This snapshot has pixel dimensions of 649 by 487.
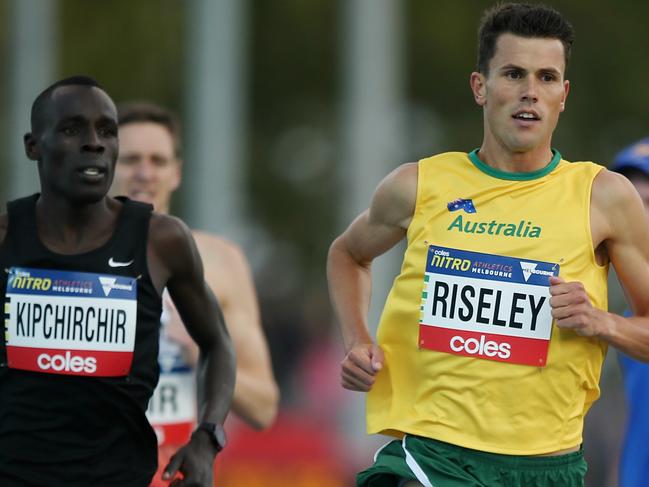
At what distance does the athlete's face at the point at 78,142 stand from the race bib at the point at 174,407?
64.6 inches

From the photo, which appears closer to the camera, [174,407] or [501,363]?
[501,363]

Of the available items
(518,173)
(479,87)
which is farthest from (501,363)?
(479,87)

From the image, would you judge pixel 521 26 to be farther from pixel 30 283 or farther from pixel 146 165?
pixel 146 165

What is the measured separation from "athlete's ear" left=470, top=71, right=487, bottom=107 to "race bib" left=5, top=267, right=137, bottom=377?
140 cm

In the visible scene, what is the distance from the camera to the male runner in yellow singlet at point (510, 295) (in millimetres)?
6055

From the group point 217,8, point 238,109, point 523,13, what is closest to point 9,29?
point 238,109

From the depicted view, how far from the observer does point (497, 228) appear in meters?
6.15

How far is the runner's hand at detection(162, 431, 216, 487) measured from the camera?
233 inches

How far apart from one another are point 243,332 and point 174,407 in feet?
1.82

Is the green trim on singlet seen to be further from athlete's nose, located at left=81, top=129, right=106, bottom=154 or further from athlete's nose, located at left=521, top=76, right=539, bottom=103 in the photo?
athlete's nose, located at left=81, top=129, right=106, bottom=154

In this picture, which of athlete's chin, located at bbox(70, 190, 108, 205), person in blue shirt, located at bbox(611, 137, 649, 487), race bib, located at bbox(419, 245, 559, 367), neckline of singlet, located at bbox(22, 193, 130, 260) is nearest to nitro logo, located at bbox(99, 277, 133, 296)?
neckline of singlet, located at bbox(22, 193, 130, 260)

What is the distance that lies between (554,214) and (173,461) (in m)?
1.54

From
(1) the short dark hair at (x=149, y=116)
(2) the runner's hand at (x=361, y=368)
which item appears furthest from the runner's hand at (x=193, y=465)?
(1) the short dark hair at (x=149, y=116)

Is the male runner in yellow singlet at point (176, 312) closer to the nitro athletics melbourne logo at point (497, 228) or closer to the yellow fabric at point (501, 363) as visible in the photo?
the yellow fabric at point (501, 363)
